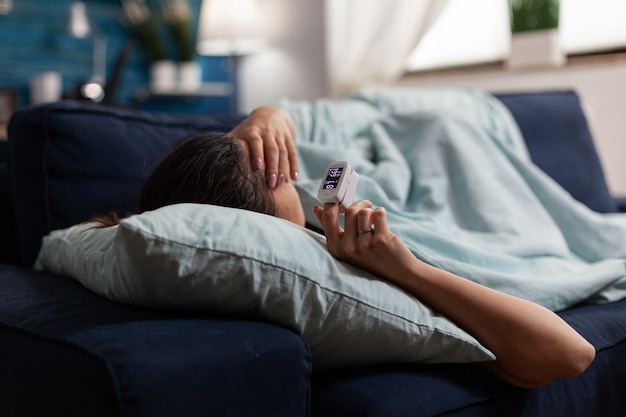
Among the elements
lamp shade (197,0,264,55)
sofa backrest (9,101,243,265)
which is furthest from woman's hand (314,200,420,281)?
lamp shade (197,0,264,55)

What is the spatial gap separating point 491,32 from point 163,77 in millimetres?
1858

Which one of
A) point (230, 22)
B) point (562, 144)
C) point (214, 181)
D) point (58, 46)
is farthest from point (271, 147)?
point (58, 46)

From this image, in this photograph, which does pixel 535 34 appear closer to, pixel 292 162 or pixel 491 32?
pixel 491 32

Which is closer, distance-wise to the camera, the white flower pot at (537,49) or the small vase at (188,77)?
the white flower pot at (537,49)

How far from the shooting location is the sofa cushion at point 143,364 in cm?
77

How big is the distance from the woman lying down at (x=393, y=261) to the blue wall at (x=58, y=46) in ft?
10.3

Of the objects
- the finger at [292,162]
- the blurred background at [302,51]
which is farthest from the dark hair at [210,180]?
the blurred background at [302,51]

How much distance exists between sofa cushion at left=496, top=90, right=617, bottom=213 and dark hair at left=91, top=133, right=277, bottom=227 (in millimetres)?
1148

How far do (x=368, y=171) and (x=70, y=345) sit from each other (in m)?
0.89

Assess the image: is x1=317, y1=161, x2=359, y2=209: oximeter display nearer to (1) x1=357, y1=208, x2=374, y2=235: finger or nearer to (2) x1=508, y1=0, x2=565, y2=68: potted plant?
(1) x1=357, y1=208, x2=374, y2=235: finger

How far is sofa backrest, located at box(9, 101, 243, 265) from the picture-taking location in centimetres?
136

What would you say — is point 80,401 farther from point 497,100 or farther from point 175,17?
point 175,17

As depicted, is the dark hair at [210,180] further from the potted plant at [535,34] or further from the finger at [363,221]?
the potted plant at [535,34]

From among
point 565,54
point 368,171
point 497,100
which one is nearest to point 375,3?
point 565,54
